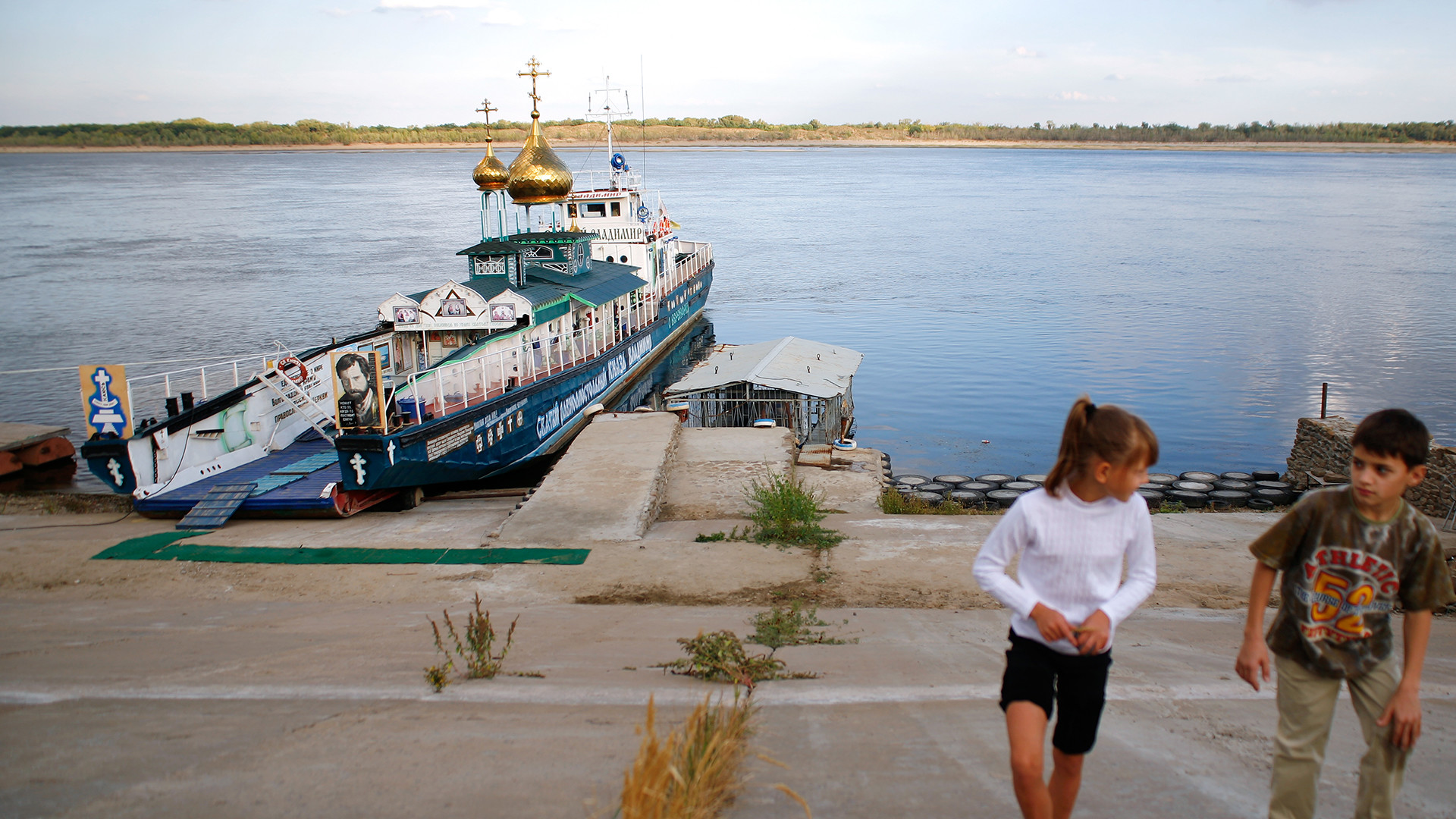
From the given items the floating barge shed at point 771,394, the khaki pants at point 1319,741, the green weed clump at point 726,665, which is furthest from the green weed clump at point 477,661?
the floating barge shed at point 771,394

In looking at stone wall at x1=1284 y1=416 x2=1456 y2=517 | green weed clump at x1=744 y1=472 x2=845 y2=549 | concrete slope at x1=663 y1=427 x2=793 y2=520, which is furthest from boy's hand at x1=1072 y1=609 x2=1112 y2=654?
stone wall at x1=1284 y1=416 x2=1456 y2=517

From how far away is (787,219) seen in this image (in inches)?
3120

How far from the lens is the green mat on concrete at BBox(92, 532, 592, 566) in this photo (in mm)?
9938

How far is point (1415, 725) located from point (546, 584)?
709 cm

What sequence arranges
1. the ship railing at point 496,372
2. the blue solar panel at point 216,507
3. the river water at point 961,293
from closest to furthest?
the blue solar panel at point 216,507, the ship railing at point 496,372, the river water at point 961,293

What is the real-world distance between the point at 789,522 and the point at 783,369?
1022cm

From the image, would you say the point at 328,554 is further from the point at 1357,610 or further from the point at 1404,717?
the point at 1404,717

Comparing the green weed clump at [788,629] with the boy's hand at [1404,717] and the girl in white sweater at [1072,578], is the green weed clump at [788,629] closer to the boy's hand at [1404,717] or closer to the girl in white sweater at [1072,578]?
the girl in white sweater at [1072,578]

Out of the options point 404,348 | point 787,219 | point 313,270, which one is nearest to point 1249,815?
point 404,348

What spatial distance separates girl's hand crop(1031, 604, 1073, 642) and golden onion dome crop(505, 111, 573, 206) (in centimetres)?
2222

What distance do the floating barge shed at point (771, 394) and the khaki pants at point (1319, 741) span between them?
15171mm

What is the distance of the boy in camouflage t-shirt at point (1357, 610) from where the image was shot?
11.2ft

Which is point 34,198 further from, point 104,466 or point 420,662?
point 420,662

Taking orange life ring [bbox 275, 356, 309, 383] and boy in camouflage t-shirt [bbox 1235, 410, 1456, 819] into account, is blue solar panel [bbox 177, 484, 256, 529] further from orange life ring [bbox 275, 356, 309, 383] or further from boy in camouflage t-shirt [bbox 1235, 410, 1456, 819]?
boy in camouflage t-shirt [bbox 1235, 410, 1456, 819]
